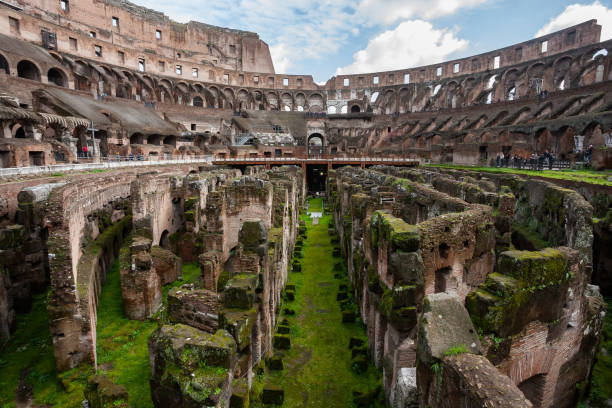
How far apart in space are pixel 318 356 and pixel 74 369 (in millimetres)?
5499

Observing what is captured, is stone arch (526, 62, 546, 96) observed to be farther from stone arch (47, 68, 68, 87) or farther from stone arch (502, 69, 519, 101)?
stone arch (47, 68, 68, 87)

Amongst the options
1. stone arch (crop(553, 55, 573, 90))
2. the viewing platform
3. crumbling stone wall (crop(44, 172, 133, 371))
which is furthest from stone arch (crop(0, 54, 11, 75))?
stone arch (crop(553, 55, 573, 90))

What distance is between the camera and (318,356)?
8.02 metres

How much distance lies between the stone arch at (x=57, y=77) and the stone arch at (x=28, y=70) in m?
2.93

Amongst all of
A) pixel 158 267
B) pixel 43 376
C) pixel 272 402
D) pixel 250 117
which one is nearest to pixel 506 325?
pixel 272 402

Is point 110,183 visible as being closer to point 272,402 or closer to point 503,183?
point 272,402

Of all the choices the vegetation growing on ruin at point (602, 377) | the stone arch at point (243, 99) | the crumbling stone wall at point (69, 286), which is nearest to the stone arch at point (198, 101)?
the stone arch at point (243, 99)

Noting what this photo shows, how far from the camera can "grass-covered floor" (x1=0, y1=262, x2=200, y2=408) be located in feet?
22.3

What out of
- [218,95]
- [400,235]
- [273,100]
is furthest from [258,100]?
[400,235]

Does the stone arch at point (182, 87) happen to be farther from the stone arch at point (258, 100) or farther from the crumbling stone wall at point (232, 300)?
the crumbling stone wall at point (232, 300)

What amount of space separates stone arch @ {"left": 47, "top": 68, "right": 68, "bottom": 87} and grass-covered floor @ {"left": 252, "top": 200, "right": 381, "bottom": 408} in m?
42.3

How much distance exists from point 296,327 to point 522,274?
6.51 meters

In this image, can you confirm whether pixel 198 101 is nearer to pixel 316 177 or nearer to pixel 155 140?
pixel 155 140

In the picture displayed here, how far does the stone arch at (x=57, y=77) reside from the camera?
38969 mm
